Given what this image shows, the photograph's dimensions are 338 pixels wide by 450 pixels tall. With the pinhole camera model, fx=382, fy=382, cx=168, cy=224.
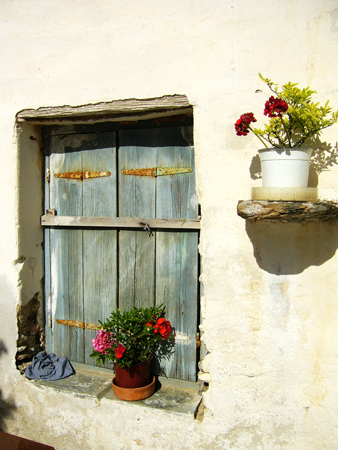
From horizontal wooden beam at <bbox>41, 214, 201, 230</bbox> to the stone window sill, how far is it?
98cm

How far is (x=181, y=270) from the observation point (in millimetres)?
2490

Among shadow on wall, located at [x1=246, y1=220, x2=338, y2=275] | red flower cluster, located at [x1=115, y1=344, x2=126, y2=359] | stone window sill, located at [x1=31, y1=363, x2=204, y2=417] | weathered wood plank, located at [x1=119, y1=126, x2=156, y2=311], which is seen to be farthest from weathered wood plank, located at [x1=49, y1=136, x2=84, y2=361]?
shadow on wall, located at [x1=246, y1=220, x2=338, y2=275]

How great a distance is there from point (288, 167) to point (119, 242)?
132 cm

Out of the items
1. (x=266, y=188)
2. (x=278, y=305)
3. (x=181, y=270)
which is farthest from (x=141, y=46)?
(x=278, y=305)

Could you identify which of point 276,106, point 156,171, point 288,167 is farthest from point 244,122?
point 156,171

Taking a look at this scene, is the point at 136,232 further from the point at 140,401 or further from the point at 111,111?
the point at 140,401

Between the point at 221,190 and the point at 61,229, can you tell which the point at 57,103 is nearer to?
the point at 61,229

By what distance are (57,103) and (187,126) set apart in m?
0.88

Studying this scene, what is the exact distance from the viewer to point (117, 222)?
2604 millimetres

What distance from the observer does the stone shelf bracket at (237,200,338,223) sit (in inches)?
67.1

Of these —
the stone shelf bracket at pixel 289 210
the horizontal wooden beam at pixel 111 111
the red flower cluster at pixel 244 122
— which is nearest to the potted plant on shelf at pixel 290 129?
the red flower cluster at pixel 244 122

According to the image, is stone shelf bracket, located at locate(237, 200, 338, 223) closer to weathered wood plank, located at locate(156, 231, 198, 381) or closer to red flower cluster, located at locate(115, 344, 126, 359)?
weathered wood plank, located at locate(156, 231, 198, 381)

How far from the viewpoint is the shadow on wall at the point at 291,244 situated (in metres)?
1.97

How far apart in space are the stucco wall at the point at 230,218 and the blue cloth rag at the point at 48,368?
15cm
